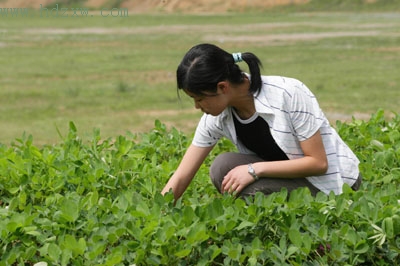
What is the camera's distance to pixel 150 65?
55.1 feet

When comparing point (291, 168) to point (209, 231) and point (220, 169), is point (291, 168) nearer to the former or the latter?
point (220, 169)

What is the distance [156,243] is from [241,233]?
368mm

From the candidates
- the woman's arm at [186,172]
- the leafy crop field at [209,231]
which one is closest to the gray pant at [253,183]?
the woman's arm at [186,172]

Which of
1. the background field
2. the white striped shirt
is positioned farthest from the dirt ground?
the white striped shirt

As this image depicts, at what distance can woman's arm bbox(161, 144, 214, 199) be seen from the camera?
4375 millimetres

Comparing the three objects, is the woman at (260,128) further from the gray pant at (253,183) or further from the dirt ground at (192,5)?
the dirt ground at (192,5)

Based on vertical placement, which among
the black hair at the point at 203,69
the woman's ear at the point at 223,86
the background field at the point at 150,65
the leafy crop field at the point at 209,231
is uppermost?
the black hair at the point at 203,69

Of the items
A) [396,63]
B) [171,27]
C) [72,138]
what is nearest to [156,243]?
[72,138]

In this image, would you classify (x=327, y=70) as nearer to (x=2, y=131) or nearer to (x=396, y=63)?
(x=396, y=63)

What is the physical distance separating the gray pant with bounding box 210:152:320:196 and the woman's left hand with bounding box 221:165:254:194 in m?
0.06

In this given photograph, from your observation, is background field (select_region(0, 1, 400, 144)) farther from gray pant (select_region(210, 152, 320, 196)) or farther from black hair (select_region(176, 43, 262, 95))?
black hair (select_region(176, 43, 262, 95))

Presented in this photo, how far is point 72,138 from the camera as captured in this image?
5492mm

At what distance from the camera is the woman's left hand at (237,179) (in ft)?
13.8

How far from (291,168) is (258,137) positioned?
0.28 meters
